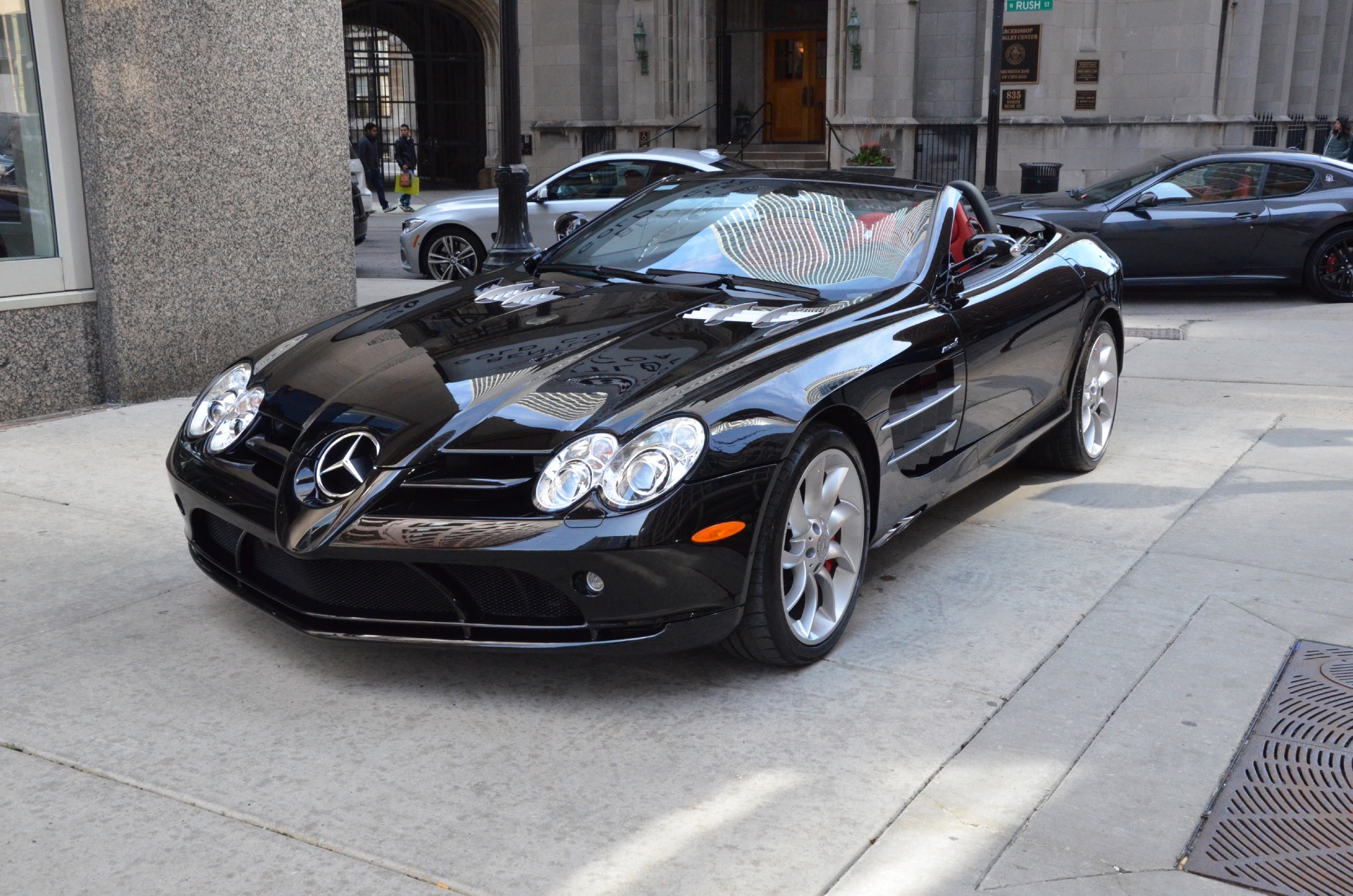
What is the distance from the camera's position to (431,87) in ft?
117

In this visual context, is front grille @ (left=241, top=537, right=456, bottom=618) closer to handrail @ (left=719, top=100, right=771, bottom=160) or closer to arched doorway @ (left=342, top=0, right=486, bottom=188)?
handrail @ (left=719, top=100, right=771, bottom=160)

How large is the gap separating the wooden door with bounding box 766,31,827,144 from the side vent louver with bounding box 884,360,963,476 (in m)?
26.4

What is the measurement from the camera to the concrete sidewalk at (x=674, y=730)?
285cm

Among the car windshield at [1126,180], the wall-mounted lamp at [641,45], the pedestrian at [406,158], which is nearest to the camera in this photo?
the car windshield at [1126,180]

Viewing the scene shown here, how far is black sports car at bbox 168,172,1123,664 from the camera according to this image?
3.42 metres

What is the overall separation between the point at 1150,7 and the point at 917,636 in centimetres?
2572

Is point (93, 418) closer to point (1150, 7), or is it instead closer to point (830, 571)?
point (830, 571)

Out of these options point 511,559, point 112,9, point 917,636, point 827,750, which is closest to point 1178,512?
point 917,636

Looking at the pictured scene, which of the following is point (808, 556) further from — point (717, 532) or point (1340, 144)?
point (1340, 144)

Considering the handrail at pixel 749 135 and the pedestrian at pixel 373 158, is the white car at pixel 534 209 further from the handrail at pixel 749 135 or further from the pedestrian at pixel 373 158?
the handrail at pixel 749 135

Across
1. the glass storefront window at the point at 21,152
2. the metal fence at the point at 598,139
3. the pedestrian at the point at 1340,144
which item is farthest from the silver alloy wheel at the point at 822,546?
the metal fence at the point at 598,139

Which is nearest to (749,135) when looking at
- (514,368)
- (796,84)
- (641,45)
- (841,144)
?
(796,84)

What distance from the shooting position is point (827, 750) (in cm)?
338

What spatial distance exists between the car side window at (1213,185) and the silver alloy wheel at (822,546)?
31.4ft
